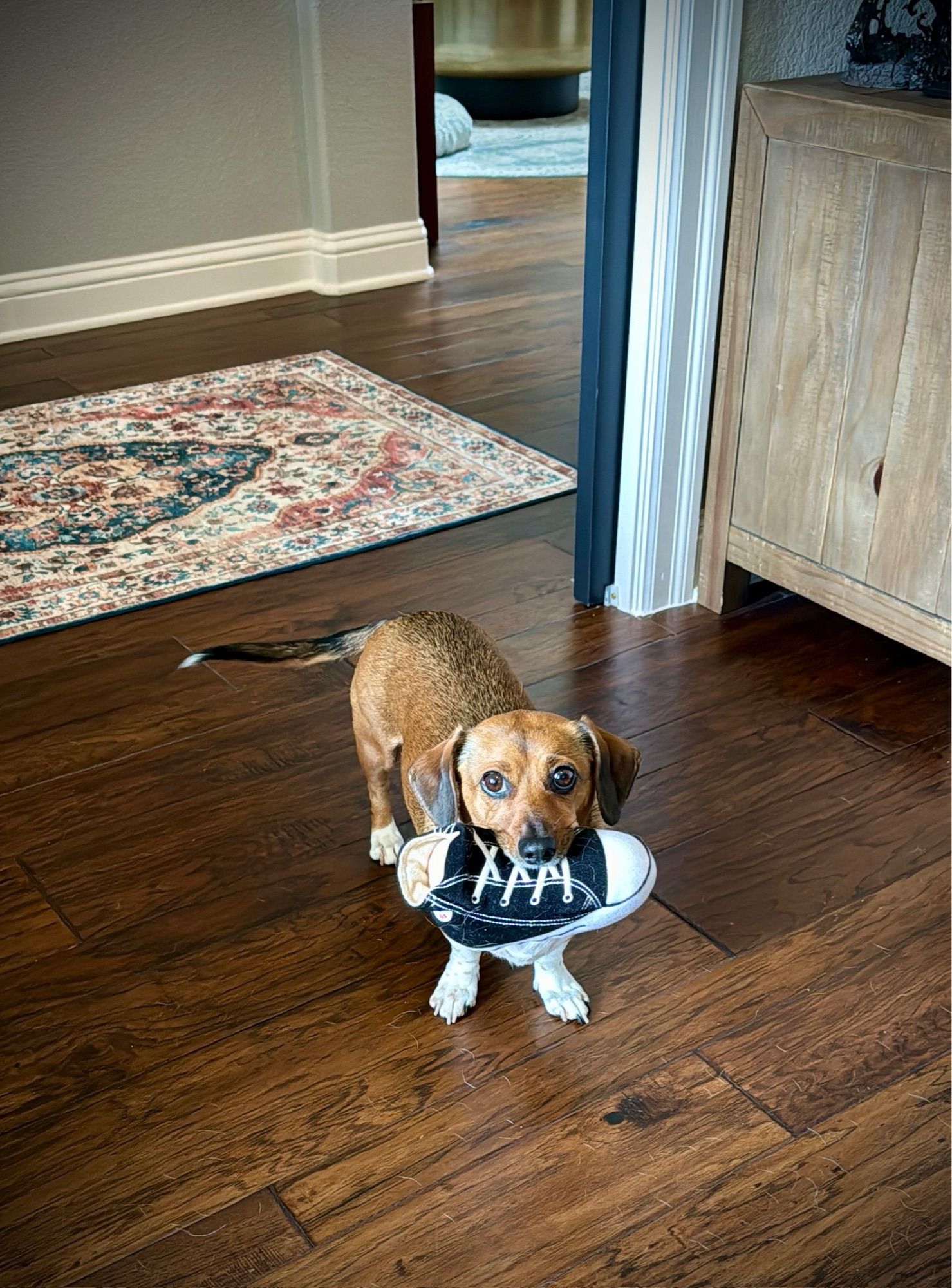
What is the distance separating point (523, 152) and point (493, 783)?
5.30 metres

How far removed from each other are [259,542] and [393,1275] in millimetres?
1762

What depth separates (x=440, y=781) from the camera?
1.48 meters

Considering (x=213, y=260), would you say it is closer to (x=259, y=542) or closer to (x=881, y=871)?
(x=259, y=542)

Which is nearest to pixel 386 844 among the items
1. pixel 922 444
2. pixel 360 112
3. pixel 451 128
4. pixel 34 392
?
pixel 922 444

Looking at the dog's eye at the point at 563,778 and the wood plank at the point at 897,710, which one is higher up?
the dog's eye at the point at 563,778

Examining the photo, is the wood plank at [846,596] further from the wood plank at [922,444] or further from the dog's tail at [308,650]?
the dog's tail at [308,650]

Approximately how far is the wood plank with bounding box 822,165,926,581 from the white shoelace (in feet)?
3.49

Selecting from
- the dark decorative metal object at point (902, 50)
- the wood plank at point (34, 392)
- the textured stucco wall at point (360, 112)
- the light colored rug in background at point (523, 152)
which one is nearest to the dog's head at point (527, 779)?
the dark decorative metal object at point (902, 50)

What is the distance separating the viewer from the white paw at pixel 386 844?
1885 mm

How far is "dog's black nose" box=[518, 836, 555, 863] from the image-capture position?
141 cm

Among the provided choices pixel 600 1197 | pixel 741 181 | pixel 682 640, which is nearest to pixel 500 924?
pixel 600 1197

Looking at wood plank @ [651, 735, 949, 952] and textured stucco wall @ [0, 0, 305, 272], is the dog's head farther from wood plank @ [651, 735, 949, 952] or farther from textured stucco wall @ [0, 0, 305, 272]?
textured stucco wall @ [0, 0, 305, 272]

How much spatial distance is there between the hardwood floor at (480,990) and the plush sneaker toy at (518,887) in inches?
8.0

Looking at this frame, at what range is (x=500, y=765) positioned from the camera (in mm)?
1440
